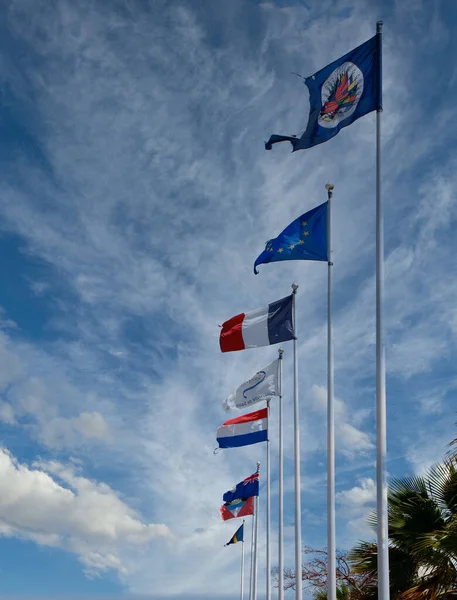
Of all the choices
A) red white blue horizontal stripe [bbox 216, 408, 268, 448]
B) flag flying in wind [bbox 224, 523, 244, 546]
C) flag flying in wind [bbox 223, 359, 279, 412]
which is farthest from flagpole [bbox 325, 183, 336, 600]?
flag flying in wind [bbox 224, 523, 244, 546]

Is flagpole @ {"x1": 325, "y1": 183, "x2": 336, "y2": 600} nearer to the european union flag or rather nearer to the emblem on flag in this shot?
the european union flag

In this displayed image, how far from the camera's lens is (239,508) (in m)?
41.6

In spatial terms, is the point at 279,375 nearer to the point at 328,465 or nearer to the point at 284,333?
the point at 284,333

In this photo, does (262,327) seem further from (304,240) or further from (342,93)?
(342,93)

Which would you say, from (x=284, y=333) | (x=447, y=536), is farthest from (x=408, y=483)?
(x=284, y=333)

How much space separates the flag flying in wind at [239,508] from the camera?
1636 inches

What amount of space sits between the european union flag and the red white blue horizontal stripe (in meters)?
12.8

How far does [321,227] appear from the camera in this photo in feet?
64.5

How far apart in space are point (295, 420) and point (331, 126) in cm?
937

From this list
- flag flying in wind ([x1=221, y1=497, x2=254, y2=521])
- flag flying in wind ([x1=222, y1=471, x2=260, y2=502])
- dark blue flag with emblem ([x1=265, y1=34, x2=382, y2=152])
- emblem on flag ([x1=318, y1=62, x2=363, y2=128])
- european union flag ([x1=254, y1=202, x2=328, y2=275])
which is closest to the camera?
dark blue flag with emblem ([x1=265, y1=34, x2=382, y2=152])

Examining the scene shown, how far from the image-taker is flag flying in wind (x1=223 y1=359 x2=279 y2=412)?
2672cm

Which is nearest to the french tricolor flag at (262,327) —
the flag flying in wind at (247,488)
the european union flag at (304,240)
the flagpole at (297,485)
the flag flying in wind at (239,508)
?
the flagpole at (297,485)

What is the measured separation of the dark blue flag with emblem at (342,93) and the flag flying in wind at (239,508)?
28338 mm

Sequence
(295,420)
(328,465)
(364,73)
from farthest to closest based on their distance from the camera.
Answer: (295,420) < (328,465) < (364,73)
